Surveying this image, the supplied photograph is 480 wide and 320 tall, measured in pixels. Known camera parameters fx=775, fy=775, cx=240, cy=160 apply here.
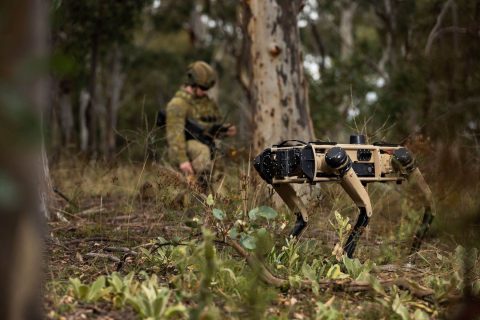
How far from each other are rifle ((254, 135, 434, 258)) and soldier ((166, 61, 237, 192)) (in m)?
2.64

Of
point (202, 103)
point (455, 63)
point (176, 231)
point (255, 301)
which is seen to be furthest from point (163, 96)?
point (255, 301)

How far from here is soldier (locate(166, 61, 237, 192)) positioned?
8.20m

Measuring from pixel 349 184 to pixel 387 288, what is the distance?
2.74 feet

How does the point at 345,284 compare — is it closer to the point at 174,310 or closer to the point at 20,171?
the point at 174,310

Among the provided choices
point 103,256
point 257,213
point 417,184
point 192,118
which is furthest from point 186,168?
point 257,213

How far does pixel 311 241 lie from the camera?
5352 millimetres

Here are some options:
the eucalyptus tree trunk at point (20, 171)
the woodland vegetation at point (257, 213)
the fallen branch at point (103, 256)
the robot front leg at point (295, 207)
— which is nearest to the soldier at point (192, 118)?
the woodland vegetation at point (257, 213)

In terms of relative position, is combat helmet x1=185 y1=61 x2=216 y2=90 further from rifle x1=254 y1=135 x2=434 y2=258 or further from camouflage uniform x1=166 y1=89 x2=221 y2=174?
rifle x1=254 y1=135 x2=434 y2=258

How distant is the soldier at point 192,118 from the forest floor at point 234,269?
3.43ft

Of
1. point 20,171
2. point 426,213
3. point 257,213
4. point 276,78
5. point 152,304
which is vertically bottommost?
point 426,213

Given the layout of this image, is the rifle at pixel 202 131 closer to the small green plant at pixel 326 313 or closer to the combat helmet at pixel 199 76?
the combat helmet at pixel 199 76

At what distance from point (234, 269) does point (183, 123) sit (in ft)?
13.1

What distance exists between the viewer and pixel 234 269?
15.1ft

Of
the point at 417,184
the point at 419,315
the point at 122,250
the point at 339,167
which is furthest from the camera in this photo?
the point at 417,184
